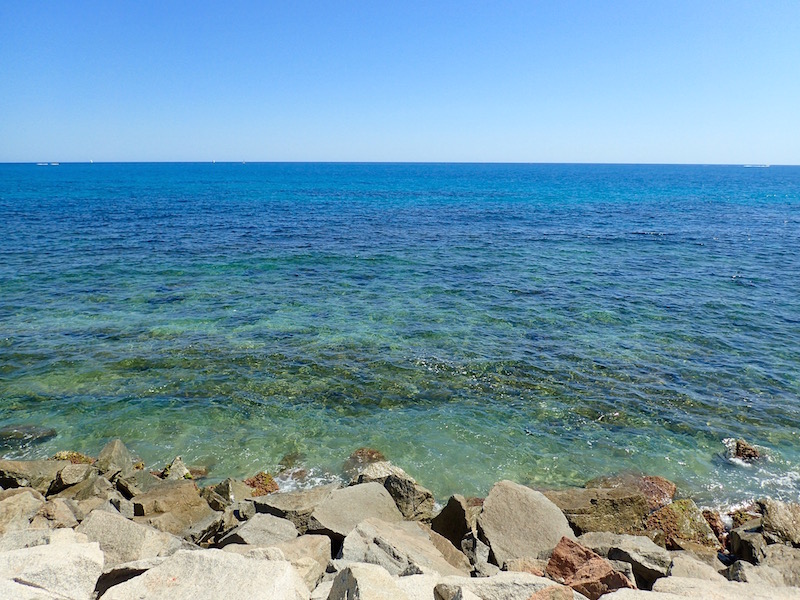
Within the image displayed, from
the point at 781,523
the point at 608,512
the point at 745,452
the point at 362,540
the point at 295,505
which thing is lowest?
the point at 745,452

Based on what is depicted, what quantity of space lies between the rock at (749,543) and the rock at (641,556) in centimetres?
200

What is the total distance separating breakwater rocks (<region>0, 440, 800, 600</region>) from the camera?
239 inches

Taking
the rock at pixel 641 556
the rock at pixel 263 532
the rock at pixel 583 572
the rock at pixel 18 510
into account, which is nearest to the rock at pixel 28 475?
the rock at pixel 18 510

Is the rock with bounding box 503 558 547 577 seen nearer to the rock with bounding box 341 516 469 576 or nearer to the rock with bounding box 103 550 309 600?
the rock with bounding box 341 516 469 576

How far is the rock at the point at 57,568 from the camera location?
594cm

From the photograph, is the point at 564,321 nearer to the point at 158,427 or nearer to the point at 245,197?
the point at 158,427

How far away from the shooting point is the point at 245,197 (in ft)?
298

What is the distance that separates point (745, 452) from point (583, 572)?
31.8ft

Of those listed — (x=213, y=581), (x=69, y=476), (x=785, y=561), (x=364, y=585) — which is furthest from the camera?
(x=69, y=476)

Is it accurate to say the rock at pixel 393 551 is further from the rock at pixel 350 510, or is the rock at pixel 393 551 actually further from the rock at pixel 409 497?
the rock at pixel 409 497

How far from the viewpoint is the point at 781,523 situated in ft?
34.4

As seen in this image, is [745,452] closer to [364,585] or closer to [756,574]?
[756,574]

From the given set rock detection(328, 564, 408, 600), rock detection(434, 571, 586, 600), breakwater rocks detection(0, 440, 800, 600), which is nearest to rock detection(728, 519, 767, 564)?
breakwater rocks detection(0, 440, 800, 600)

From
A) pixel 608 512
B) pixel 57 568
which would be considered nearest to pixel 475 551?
pixel 608 512
